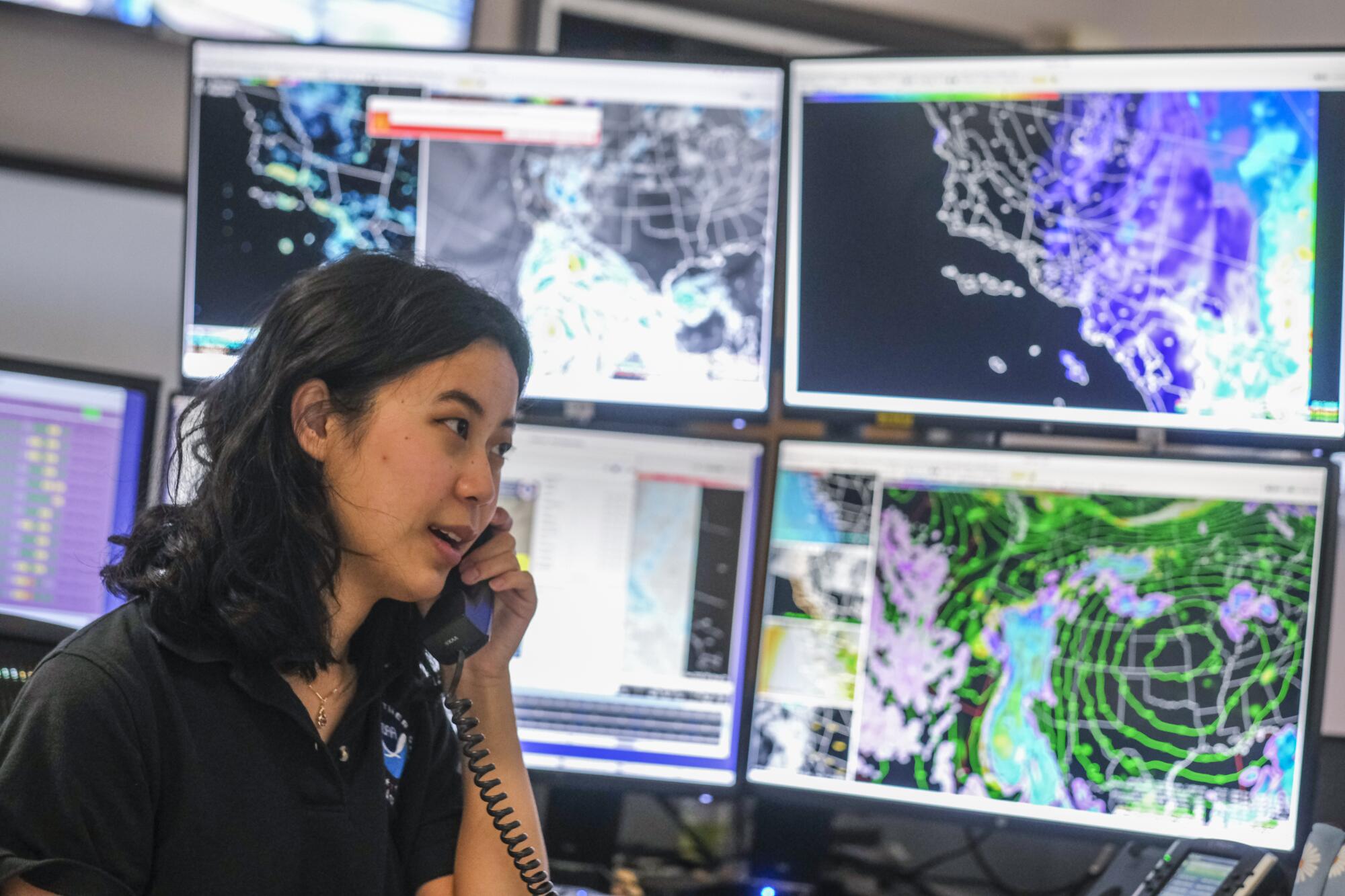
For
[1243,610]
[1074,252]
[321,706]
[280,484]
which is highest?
[1074,252]

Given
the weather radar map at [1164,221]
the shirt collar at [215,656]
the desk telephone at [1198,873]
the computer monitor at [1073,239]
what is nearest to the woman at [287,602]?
the shirt collar at [215,656]

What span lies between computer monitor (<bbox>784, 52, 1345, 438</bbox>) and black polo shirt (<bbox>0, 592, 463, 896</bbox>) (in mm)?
715

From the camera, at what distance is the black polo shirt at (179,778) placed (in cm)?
92

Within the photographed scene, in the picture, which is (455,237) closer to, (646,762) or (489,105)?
(489,105)

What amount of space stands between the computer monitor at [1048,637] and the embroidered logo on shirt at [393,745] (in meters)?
0.44

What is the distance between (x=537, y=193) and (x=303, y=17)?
60cm

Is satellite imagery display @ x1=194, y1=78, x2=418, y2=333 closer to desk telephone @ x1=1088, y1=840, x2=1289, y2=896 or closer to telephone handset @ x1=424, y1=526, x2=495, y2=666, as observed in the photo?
telephone handset @ x1=424, y1=526, x2=495, y2=666

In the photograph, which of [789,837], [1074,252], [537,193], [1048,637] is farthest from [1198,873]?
[537,193]

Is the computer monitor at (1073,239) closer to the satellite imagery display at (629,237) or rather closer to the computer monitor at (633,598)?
the satellite imagery display at (629,237)

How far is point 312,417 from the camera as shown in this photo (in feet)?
3.58

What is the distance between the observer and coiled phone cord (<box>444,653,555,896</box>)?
4.01 feet

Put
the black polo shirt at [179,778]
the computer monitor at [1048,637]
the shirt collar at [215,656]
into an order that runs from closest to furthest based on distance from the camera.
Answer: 1. the black polo shirt at [179,778]
2. the shirt collar at [215,656]
3. the computer monitor at [1048,637]

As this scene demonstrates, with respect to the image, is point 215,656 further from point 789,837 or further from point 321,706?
point 789,837

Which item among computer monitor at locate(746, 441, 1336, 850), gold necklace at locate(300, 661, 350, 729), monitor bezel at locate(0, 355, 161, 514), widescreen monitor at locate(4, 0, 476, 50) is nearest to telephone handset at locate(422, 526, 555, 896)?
gold necklace at locate(300, 661, 350, 729)
